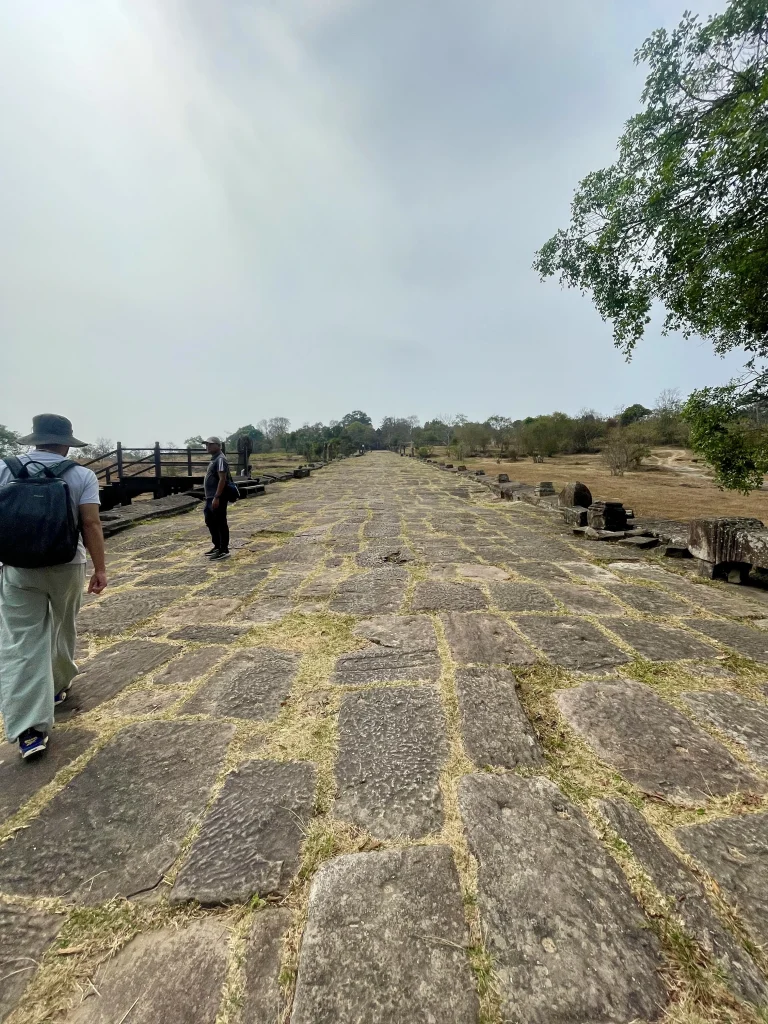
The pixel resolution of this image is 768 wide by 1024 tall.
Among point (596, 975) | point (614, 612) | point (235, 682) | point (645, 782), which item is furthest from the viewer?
point (614, 612)

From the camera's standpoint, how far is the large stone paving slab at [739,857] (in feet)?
3.19

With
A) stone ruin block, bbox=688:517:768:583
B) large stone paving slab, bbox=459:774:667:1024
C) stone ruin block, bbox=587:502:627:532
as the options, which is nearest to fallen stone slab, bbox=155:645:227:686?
large stone paving slab, bbox=459:774:667:1024

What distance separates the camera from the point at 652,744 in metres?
1.52

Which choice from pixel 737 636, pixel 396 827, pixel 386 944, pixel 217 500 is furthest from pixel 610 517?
pixel 386 944

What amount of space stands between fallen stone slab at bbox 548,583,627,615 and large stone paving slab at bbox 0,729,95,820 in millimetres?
2795

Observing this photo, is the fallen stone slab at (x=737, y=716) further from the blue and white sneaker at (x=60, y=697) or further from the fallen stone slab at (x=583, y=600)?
the blue and white sneaker at (x=60, y=697)

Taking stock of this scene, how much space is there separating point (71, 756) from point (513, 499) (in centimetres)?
860

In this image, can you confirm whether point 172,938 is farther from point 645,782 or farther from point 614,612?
point 614,612

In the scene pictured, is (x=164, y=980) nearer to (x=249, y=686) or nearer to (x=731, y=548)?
(x=249, y=686)

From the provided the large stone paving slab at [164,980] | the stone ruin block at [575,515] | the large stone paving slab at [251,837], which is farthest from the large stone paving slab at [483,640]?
the stone ruin block at [575,515]

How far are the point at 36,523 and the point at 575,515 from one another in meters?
5.91

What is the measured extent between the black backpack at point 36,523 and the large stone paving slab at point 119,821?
78cm

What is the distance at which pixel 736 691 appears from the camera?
6.08 feet

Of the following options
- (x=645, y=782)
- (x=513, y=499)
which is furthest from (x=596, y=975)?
(x=513, y=499)
